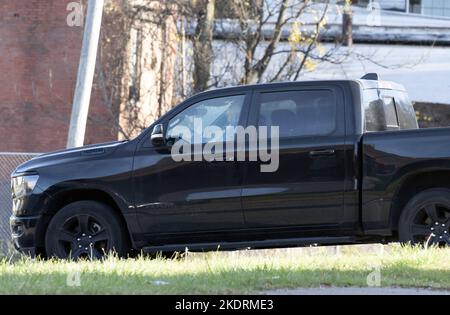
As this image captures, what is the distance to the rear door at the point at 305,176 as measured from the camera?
8.87 metres

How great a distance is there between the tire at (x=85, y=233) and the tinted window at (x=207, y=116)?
111cm

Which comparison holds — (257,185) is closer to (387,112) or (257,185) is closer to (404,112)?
(387,112)

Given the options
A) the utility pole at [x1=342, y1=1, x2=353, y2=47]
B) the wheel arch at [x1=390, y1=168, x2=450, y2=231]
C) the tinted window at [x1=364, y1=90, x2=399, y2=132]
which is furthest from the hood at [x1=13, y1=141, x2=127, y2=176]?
the utility pole at [x1=342, y1=1, x2=353, y2=47]

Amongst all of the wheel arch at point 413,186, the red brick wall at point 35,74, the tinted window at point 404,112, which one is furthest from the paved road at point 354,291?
the red brick wall at point 35,74

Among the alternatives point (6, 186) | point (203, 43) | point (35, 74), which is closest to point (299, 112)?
point (6, 186)

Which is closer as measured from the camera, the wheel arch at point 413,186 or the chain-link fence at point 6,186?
the wheel arch at point 413,186

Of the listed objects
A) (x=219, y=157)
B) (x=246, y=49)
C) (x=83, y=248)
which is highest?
(x=246, y=49)

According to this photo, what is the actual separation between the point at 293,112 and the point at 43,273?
3172 mm

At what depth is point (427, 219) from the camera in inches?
348

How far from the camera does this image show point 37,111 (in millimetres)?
23484

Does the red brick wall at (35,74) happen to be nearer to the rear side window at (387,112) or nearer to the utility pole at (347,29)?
the utility pole at (347,29)

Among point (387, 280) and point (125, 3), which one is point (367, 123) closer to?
point (387, 280)

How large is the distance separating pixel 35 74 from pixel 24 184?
14.2m
